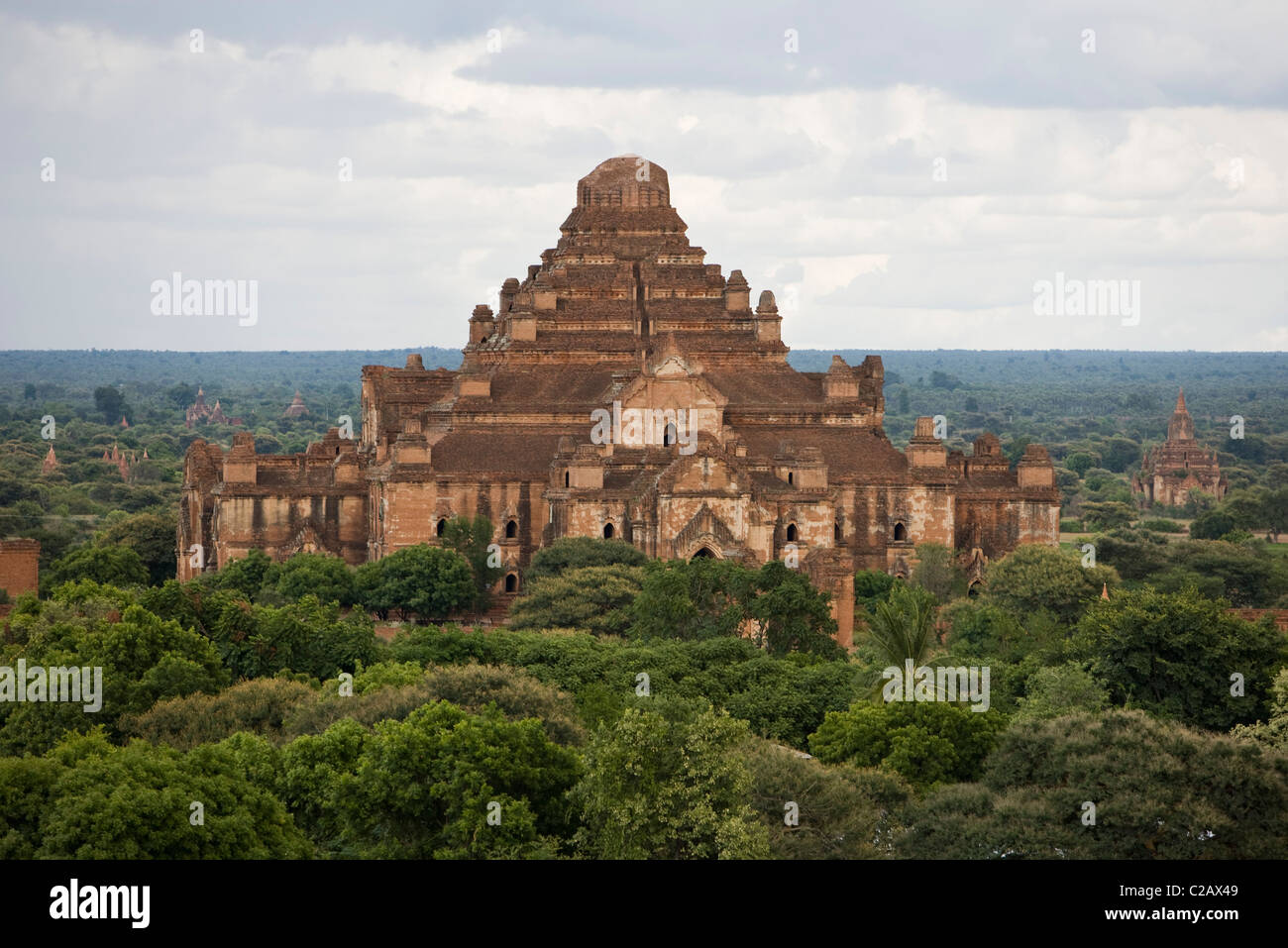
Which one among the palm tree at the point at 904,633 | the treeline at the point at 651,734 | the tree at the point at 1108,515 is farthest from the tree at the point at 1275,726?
the tree at the point at 1108,515

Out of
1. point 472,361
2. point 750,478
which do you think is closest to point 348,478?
point 472,361

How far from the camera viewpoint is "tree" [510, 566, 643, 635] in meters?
65.0

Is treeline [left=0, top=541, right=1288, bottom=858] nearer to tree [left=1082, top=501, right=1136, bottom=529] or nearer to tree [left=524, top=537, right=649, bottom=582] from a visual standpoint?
tree [left=524, top=537, right=649, bottom=582]

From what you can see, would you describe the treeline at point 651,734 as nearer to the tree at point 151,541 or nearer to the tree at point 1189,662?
the tree at point 1189,662

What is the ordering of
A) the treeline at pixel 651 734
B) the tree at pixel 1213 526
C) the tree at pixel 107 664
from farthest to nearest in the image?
1. the tree at pixel 1213 526
2. the tree at pixel 107 664
3. the treeline at pixel 651 734

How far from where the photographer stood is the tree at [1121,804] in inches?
1524

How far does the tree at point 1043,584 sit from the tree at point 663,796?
29.5 m

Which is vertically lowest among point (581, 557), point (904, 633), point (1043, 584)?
point (1043, 584)

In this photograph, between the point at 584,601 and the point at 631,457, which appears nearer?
the point at 584,601

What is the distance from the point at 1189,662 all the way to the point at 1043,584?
720 inches

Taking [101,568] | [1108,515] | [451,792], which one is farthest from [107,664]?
[1108,515]

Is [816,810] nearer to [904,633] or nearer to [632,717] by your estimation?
[632,717]

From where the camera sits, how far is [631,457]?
7631 cm
